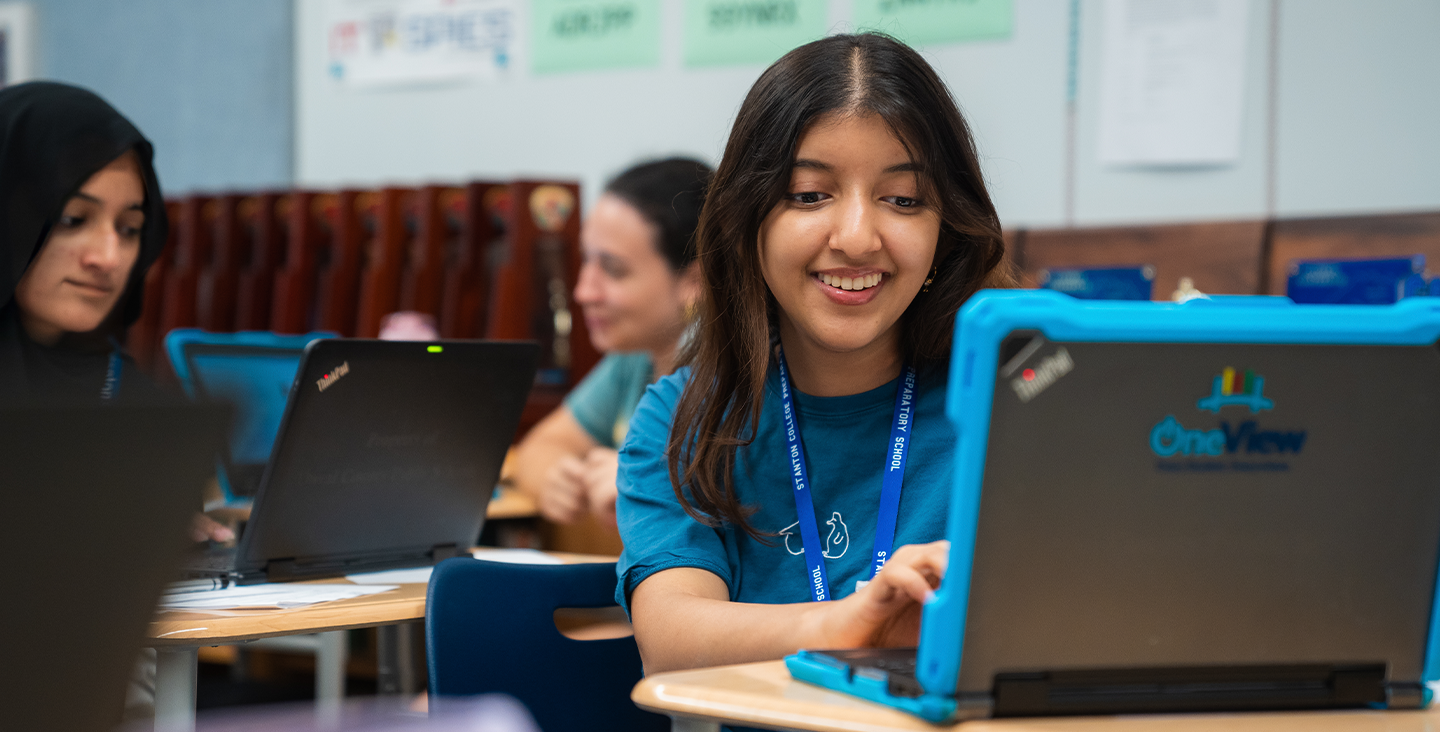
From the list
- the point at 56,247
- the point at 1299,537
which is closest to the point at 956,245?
the point at 1299,537

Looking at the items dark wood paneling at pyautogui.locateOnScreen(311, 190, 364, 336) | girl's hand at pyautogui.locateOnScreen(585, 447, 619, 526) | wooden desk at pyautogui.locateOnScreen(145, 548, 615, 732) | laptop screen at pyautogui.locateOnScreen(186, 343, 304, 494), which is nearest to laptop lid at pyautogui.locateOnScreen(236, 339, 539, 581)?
wooden desk at pyautogui.locateOnScreen(145, 548, 615, 732)

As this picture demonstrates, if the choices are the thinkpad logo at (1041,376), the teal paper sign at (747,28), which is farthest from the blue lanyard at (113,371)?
the teal paper sign at (747,28)

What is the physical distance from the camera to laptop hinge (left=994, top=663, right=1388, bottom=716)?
2.75 feet

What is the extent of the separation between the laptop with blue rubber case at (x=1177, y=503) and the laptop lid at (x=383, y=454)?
0.94 meters

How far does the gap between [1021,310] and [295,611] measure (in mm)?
1006

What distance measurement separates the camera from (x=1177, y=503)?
0.82 metres

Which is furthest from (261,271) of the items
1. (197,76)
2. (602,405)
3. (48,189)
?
(48,189)

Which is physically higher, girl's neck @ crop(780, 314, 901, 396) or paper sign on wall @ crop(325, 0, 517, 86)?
paper sign on wall @ crop(325, 0, 517, 86)

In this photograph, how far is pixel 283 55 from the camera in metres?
4.64

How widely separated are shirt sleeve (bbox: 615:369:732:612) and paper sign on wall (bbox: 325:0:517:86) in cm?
313

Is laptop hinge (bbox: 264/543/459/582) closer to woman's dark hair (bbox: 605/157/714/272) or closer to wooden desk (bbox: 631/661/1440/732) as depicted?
wooden desk (bbox: 631/661/1440/732)

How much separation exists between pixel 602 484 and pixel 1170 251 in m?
1.37

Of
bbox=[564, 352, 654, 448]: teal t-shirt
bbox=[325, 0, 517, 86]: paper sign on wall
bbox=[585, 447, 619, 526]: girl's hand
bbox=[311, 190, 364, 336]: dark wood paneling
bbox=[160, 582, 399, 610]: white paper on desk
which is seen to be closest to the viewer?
bbox=[160, 582, 399, 610]: white paper on desk

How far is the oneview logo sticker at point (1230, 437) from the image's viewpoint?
2.66ft
